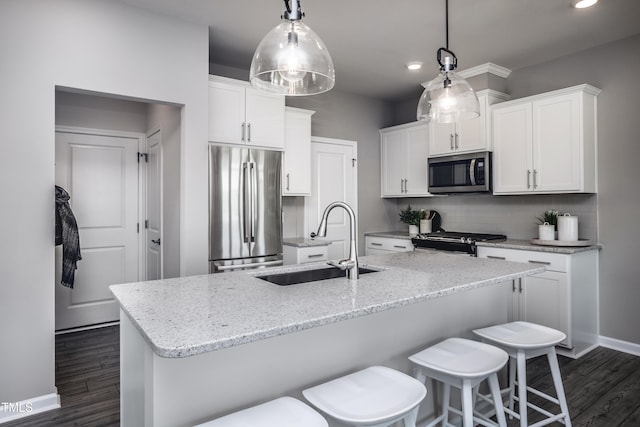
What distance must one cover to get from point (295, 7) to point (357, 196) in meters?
3.56

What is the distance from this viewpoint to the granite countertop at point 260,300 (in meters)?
1.12

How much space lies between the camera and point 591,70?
361cm

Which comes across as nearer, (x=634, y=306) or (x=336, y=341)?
(x=336, y=341)

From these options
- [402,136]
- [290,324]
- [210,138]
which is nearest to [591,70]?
[402,136]

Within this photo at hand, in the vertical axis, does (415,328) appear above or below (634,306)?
above

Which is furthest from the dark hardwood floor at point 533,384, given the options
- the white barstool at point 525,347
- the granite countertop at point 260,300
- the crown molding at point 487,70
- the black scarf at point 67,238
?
the crown molding at point 487,70

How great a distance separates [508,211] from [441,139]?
42.2 inches

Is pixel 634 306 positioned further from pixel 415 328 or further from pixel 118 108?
pixel 118 108

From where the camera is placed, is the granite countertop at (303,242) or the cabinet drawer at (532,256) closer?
the cabinet drawer at (532,256)

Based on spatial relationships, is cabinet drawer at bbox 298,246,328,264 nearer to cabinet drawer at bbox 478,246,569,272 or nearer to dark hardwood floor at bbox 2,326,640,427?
cabinet drawer at bbox 478,246,569,272

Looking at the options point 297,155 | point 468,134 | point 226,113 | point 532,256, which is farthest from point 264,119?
point 532,256

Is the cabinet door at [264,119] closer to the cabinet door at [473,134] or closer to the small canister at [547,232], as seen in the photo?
the cabinet door at [473,134]

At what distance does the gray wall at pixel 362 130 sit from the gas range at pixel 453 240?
951mm

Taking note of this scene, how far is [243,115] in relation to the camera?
3.51 metres
